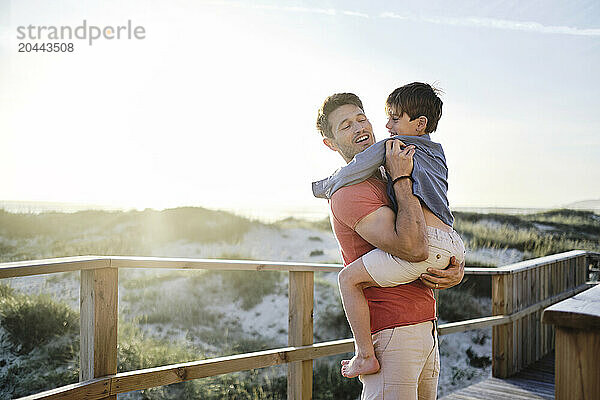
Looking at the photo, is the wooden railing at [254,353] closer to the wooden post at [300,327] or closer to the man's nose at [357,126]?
the wooden post at [300,327]

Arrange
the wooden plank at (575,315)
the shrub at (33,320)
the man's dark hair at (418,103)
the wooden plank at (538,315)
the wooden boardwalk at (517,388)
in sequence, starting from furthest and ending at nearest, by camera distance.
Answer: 1. the shrub at (33,320)
2. the wooden plank at (538,315)
3. the wooden boardwalk at (517,388)
4. the man's dark hair at (418,103)
5. the wooden plank at (575,315)

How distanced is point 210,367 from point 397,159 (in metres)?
1.37

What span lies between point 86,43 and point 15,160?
5.27 meters

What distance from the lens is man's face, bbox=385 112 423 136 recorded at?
1635 millimetres

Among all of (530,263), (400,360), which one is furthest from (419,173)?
(530,263)

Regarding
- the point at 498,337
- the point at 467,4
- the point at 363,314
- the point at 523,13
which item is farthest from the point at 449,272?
the point at 523,13

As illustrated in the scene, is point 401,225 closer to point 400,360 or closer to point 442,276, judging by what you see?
point 442,276

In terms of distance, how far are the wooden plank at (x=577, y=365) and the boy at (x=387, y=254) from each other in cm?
46

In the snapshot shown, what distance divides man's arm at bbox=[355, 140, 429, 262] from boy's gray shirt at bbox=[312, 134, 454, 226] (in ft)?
0.13

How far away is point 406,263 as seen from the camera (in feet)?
4.71

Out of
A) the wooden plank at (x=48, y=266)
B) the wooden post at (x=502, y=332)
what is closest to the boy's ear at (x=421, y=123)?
the wooden plank at (x=48, y=266)

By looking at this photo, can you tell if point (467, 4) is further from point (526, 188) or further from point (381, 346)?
point (381, 346)

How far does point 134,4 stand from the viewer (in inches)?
299

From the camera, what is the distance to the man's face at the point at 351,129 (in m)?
1.66
